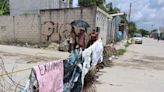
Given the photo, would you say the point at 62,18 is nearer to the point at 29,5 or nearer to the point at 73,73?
the point at 29,5

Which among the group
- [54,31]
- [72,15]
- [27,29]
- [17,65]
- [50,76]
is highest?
[72,15]

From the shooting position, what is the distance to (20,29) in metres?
26.6

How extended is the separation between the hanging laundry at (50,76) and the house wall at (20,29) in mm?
19247

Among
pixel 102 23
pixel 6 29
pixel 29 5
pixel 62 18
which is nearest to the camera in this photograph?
pixel 62 18

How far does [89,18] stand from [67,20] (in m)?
2.06

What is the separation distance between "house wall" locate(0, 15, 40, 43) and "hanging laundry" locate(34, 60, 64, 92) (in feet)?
63.1

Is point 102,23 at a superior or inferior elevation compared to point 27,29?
superior

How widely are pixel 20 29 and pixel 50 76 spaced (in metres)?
21.4

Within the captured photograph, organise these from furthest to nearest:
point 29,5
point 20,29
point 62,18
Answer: point 29,5 → point 20,29 → point 62,18

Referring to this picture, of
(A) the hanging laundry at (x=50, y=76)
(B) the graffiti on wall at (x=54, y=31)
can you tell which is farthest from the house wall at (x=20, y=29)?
(A) the hanging laundry at (x=50, y=76)

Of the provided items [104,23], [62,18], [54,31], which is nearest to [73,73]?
[62,18]

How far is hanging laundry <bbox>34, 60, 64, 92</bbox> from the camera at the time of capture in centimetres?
525

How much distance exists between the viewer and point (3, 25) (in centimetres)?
2780

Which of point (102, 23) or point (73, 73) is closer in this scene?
point (73, 73)
